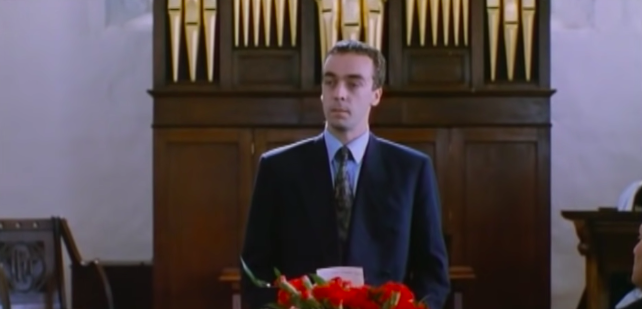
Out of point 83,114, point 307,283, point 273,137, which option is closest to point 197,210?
point 273,137

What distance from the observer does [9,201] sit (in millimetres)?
7867

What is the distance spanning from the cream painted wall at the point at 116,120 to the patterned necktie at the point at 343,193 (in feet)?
17.1

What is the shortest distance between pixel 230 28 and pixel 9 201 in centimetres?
232

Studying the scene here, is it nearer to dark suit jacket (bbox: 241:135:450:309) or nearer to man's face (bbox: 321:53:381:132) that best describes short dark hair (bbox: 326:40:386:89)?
man's face (bbox: 321:53:381:132)

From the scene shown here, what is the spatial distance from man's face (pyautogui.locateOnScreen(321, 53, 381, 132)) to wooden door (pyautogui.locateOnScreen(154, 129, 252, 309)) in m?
3.88

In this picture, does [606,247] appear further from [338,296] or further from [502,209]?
[338,296]

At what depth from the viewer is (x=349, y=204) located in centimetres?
272

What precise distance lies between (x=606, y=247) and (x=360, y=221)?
336cm

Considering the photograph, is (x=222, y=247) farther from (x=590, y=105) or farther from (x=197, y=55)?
(x=590, y=105)

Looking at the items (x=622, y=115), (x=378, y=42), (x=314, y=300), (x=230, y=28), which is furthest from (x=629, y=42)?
(x=314, y=300)

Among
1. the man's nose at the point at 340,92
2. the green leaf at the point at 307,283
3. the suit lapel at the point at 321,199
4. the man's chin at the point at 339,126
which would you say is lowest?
the green leaf at the point at 307,283

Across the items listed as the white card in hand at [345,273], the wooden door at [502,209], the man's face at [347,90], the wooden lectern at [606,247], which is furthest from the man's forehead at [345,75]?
the wooden door at [502,209]

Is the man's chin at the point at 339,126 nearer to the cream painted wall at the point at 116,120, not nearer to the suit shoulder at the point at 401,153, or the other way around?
the suit shoulder at the point at 401,153

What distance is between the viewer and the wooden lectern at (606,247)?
5.69 meters
